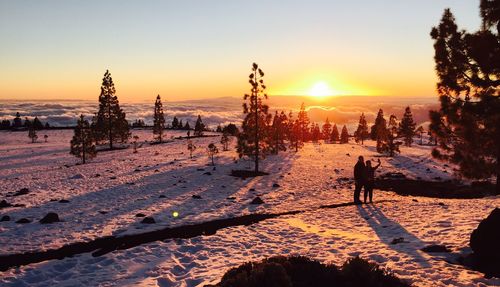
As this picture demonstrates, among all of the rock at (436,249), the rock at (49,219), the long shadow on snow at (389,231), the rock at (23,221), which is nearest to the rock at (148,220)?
the rock at (49,219)

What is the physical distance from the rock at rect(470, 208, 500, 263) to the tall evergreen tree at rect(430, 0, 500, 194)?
3.96 m

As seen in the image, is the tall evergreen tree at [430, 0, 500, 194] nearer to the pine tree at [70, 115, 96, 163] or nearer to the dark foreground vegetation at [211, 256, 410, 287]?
the dark foreground vegetation at [211, 256, 410, 287]

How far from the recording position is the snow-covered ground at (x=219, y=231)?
10.3 meters

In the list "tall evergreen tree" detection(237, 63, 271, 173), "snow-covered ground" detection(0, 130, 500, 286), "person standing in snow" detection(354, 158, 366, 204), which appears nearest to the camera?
"snow-covered ground" detection(0, 130, 500, 286)

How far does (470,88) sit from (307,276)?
364 inches

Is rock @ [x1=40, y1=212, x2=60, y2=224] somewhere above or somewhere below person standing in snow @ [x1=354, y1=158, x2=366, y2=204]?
below

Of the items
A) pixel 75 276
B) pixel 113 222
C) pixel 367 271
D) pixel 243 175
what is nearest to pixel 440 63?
pixel 367 271

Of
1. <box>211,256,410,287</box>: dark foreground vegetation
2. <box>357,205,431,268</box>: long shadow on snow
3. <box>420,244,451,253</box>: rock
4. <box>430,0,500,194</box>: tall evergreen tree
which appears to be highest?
<box>430,0,500,194</box>: tall evergreen tree

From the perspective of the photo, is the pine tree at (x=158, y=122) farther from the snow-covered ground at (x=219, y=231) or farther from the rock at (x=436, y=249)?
the rock at (x=436, y=249)

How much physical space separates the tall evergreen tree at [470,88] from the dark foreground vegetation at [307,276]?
727cm

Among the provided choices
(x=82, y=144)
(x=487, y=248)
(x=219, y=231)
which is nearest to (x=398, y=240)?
(x=487, y=248)

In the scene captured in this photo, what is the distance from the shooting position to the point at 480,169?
1370cm

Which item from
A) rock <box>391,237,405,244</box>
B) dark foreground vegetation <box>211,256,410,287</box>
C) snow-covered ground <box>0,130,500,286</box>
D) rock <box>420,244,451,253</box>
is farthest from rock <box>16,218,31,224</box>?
rock <box>420,244,451,253</box>

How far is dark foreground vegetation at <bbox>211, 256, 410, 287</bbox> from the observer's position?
711 centimetres
